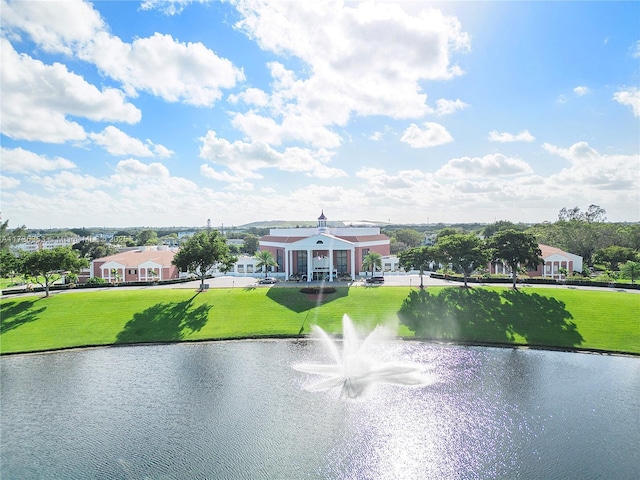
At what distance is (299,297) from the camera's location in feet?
187

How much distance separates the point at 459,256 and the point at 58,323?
5591 centimetres

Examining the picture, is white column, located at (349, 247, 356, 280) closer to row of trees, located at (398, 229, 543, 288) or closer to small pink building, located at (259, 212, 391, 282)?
small pink building, located at (259, 212, 391, 282)

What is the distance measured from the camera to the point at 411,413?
26.5 meters

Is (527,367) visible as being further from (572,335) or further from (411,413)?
(411,413)

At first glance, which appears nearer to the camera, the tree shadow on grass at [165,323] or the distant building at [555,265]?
the tree shadow on grass at [165,323]

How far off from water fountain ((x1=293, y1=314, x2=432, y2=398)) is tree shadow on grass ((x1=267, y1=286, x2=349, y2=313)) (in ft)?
33.5

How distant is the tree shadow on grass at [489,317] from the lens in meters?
43.4

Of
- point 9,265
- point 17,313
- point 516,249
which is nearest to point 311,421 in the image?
point 516,249

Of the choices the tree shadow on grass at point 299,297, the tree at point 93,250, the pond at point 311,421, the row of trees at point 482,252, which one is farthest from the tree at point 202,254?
the tree at point 93,250

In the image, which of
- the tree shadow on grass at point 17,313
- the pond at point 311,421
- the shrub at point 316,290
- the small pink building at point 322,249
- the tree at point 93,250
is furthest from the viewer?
the tree at point 93,250

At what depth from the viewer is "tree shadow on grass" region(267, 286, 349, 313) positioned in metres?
53.9

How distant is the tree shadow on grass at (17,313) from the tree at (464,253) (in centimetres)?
5782

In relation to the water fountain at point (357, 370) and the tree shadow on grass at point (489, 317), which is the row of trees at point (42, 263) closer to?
the water fountain at point (357, 370)

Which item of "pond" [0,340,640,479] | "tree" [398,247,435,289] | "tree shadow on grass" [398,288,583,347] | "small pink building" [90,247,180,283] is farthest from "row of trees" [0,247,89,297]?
"tree" [398,247,435,289]
